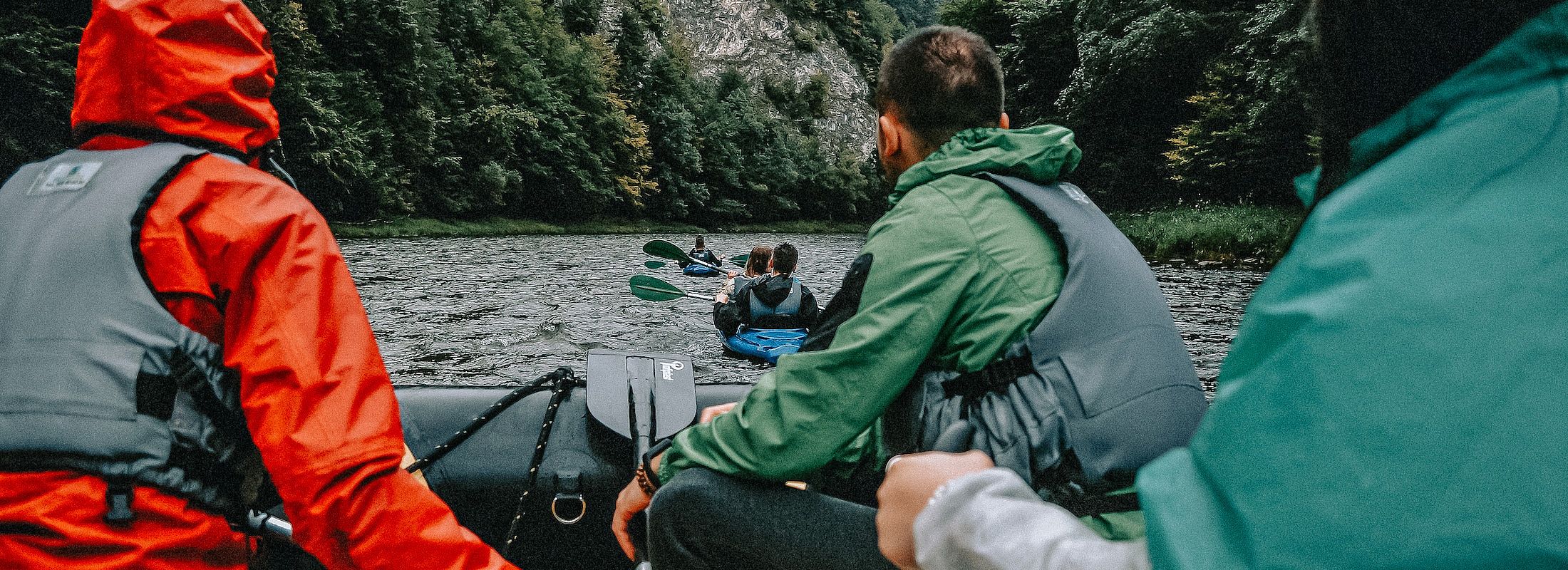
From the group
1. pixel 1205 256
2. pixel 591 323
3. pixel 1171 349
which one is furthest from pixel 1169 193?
pixel 1171 349

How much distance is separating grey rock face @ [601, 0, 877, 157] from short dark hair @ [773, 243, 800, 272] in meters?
49.0

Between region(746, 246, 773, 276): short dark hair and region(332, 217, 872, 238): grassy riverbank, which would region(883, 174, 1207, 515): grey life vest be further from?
region(332, 217, 872, 238): grassy riverbank

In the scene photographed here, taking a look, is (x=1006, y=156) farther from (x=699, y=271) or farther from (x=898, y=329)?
(x=699, y=271)

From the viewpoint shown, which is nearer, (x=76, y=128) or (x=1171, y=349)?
(x=1171, y=349)

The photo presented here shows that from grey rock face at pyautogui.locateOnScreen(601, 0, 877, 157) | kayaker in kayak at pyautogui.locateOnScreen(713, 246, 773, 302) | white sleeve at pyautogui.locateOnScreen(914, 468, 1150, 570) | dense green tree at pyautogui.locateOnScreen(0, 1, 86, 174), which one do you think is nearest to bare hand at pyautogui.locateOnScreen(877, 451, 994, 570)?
white sleeve at pyautogui.locateOnScreen(914, 468, 1150, 570)

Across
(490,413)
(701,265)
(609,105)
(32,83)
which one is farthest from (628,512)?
(609,105)

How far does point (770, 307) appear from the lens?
7309mm

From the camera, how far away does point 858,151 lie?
58.8 metres

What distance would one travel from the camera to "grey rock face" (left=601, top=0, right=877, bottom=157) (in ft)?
189

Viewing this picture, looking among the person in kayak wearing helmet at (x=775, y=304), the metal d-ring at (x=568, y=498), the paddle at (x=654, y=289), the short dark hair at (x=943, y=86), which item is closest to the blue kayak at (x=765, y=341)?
the person in kayak wearing helmet at (x=775, y=304)

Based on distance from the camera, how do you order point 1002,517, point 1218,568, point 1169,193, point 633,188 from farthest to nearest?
1. point 633,188
2. point 1169,193
3. point 1002,517
4. point 1218,568

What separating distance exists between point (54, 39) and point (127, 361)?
21.5 m

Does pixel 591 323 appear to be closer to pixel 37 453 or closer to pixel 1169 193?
pixel 37 453

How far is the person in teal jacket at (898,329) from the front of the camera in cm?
128
